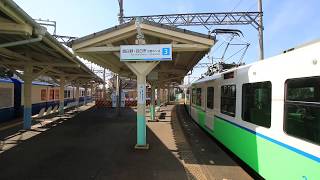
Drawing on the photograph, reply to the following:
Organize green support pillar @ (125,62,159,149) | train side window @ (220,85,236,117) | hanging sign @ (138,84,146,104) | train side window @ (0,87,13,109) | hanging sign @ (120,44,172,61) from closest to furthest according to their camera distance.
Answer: train side window @ (220,85,236,117), hanging sign @ (120,44,172,61), green support pillar @ (125,62,159,149), hanging sign @ (138,84,146,104), train side window @ (0,87,13,109)

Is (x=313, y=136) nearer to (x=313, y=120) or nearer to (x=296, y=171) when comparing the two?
(x=313, y=120)

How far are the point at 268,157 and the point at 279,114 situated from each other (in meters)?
0.90

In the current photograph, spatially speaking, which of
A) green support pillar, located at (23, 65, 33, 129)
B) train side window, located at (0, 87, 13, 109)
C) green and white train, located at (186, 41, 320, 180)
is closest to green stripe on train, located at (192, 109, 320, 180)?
green and white train, located at (186, 41, 320, 180)

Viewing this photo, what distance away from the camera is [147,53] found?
863 cm

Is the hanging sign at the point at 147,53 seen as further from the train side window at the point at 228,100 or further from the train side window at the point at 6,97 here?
the train side window at the point at 6,97

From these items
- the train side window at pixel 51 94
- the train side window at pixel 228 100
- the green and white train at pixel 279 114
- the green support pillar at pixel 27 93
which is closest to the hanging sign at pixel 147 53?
the train side window at pixel 228 100

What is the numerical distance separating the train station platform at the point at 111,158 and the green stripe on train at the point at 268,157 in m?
0.53

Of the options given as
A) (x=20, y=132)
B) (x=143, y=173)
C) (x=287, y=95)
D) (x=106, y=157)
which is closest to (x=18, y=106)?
(x=20, y=132)

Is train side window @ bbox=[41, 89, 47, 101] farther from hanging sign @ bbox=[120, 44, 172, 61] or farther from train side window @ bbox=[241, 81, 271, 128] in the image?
train side window @ bbox=[241, 81, 271, 128]

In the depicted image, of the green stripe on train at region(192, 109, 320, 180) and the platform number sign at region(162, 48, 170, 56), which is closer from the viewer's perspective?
the green stripe on train at region(192, 109, 320, 180)

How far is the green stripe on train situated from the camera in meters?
4.18

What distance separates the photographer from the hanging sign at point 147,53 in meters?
8.60

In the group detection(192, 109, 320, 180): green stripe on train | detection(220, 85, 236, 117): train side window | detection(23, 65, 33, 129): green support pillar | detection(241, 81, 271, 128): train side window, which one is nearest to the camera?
detection(192, 109, 320, 180): green stripe on train

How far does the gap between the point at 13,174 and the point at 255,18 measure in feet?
47.7
